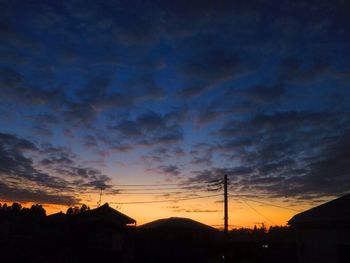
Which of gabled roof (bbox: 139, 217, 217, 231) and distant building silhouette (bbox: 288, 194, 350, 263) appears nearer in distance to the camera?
distant building silhouette (bbox: 288, 194, 350, 263)

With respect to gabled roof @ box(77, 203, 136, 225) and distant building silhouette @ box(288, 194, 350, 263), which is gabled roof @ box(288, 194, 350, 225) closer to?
distant building silhouette @ box(288, 194, 350, 263)

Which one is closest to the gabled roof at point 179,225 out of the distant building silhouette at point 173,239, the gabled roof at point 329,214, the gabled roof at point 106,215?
the distant building silhouette at point 173,239

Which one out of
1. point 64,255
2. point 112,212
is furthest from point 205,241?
point 64,255

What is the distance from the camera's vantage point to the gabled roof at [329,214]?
65.9ft

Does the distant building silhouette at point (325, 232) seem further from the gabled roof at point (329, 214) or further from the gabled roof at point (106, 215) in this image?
the gabled roof at point (106, 215)

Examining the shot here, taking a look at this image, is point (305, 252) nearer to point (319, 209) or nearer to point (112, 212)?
point (319, 209)

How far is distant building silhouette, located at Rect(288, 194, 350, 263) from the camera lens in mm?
19859

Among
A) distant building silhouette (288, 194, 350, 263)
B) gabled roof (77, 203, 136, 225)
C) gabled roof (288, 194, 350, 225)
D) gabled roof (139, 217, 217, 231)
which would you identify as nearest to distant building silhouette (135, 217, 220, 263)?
gabled roof (139, 217, 217, 231)

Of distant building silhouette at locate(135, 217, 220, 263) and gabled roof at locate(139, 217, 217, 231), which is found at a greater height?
gabled roof at locate(139, 217, 217, 231)

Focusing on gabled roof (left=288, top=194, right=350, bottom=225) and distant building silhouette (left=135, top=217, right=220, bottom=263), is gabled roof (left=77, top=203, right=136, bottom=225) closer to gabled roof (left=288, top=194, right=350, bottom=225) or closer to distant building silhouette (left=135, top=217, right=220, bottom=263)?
distant building silhouette (left=135, top=217, right=220, bottom=263)

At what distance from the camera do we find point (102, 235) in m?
34.8

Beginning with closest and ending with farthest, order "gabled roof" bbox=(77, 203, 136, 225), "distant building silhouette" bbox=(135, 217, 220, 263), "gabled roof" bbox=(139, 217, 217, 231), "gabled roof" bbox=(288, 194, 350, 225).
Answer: "gabled roof" bbox=(288, 194, 350, 225)
"gabled roof" bbox=(77, 203, 136, 225)
"distant building silhouette" bbox=(135, 217, 220, 263)
"gabled roof" bbox=(139, 217, 217, 231)

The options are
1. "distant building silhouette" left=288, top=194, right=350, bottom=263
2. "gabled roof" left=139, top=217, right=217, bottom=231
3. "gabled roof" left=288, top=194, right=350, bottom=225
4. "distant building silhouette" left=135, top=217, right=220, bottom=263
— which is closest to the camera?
"distant building silhouette" left=288, top=194, right=350, bottom=263

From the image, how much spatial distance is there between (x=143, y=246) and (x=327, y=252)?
991 inches
